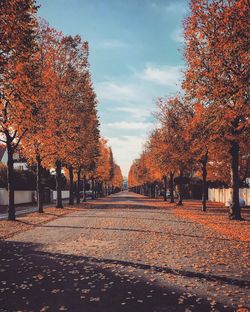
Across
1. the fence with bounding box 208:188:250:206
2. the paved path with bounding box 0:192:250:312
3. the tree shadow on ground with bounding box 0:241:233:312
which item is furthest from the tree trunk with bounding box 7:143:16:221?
the fence with bounding box 208:188:250:206

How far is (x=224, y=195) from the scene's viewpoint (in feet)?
174

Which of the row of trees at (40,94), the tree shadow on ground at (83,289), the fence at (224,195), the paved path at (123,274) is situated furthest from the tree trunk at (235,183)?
the fence at (224,195)

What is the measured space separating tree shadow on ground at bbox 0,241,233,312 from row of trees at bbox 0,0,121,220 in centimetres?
761

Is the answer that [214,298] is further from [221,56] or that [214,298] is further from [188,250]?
[221,56]

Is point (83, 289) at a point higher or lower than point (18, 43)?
lower

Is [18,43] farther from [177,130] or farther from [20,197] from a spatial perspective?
[20,197]

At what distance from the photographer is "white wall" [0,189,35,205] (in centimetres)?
4112

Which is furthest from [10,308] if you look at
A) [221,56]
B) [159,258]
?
[221,56]

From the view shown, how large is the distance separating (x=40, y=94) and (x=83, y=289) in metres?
21.9

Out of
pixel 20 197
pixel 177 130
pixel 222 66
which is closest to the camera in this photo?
pixel 222 66

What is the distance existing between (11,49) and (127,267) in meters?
9.33

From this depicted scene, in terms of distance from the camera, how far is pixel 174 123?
129 feet

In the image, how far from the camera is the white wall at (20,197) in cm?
4112

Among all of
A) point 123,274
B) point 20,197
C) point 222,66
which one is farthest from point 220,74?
point 20,197
